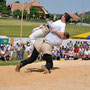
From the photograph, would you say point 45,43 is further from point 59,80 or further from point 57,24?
point 59,80

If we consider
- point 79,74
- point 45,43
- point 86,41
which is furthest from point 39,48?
point 86,41

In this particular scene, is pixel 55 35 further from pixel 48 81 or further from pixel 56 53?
pixel 56 53

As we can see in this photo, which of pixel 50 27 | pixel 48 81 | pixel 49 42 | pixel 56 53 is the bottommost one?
pixel 56 53

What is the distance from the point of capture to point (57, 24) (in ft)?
24.8

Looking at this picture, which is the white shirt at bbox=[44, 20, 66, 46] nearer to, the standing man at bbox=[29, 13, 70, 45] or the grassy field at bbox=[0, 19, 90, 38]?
the standing man at bbox=[29, 13, 70, 45]

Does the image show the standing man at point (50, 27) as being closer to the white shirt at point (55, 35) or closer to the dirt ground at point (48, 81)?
the white shirt at point (55, 35)

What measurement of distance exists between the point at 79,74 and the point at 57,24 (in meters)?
1.52

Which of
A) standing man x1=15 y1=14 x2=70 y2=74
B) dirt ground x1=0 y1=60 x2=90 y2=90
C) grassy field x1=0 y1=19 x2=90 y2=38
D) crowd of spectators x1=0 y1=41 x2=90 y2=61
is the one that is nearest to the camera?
dirt ground x1=0 y1=60 x2=90 y2=90

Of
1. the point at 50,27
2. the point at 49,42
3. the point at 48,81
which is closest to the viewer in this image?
the point at 48,81

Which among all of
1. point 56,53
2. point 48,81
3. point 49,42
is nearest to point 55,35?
point 49,42

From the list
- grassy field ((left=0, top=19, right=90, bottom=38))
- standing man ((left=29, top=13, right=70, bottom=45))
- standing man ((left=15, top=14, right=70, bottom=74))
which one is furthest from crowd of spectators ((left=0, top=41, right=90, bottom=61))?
grassy field ((left=0, top=19, right=90, bottom=38))

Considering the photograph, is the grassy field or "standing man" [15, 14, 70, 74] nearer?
"standing man" [15, 14, 70, 74]

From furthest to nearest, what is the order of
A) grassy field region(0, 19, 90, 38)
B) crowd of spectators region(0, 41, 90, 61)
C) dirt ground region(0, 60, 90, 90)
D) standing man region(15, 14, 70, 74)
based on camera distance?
grassy field region(0, 19, 90, 38)
crowd of spectators region(0, 41, 90, 61)
standing man region(15, 14, 70, 74)
dirt ground region(0, 60, 90, 90)

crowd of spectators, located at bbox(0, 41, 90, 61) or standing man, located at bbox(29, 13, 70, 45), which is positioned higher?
standing man, located at bbox(29, 13, 70, 45)
